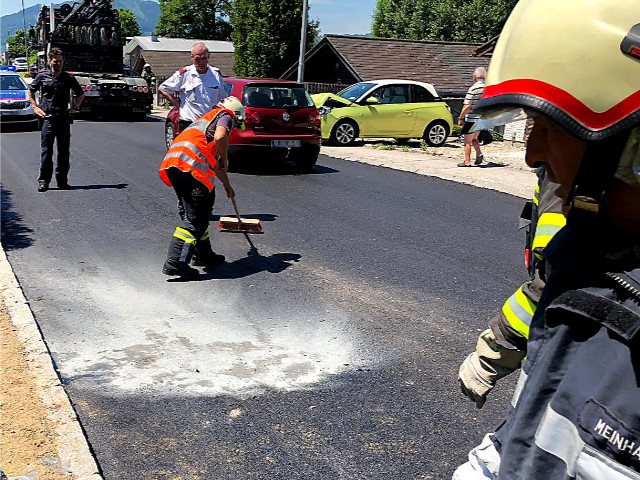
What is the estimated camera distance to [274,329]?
499cm

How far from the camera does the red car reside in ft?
42.3

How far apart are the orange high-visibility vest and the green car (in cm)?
1189

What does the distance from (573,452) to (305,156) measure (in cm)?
1242

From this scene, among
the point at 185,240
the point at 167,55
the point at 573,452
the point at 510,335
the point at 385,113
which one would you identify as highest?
the point at 573,452

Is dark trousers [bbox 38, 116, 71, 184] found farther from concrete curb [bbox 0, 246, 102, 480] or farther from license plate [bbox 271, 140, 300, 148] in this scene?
concrete curb [bbox 0, 246, 102, 480]

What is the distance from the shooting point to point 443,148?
18.4 m

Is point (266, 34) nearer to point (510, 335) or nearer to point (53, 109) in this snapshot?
point (53, 109)

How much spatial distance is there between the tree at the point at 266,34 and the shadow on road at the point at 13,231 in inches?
1320

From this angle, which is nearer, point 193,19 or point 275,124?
point 275,124

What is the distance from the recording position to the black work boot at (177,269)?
6.15 metres

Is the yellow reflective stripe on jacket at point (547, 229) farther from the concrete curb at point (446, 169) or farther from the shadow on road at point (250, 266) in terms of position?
the concrete curb at point (446, 169)

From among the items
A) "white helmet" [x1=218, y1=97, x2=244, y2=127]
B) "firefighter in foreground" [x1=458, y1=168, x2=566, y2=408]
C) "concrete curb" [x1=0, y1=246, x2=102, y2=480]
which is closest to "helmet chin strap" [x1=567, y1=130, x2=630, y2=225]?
"firefighter in foreground" [x1=458, y1=168, x2=566, y2=408]

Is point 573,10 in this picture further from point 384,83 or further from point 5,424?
point 384,83

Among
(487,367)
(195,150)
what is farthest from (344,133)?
(487,367)
